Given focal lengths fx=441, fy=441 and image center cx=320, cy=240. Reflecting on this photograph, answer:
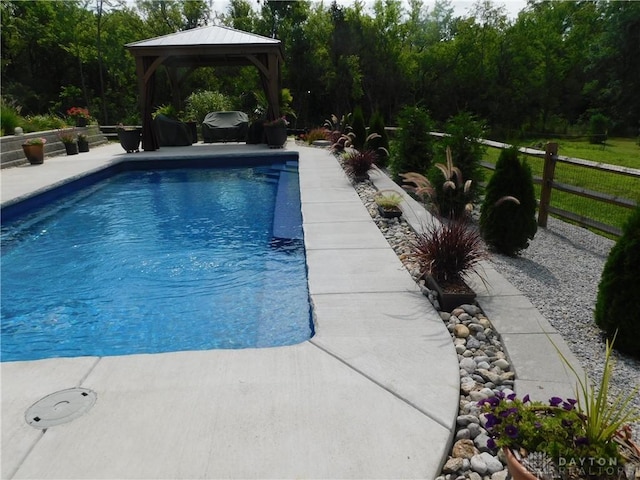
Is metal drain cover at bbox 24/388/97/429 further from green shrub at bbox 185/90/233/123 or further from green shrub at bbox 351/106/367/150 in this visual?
green shrub at bbox 185/90/233/123

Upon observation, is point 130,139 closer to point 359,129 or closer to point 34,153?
point 34,153

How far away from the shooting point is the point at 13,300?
13.4 feet

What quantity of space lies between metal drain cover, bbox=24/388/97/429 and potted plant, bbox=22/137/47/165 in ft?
33.1

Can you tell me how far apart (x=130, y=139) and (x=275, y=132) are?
12.9 feet

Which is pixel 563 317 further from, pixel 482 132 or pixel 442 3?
pixel 442 3

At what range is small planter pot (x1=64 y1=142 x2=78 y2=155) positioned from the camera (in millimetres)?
12297

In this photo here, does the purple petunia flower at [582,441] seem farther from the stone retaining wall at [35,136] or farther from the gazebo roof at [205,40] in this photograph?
the gazebo roof at [205,40]

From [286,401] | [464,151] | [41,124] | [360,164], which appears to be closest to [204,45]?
[41,124]

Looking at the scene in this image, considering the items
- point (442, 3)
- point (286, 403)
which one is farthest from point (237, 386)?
point (442, 3)

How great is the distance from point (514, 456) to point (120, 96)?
2731 cm

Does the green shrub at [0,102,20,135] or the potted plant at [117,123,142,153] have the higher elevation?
the green shrub at [0,102,20,135]

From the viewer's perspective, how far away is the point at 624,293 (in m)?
2.60

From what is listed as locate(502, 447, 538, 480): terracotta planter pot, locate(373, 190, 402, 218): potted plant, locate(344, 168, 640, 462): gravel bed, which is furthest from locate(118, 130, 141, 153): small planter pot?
locate(502, 447, 538, 480): terracotta planter pot

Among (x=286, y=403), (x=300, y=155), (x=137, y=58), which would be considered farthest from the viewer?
(x=137, y=58)
